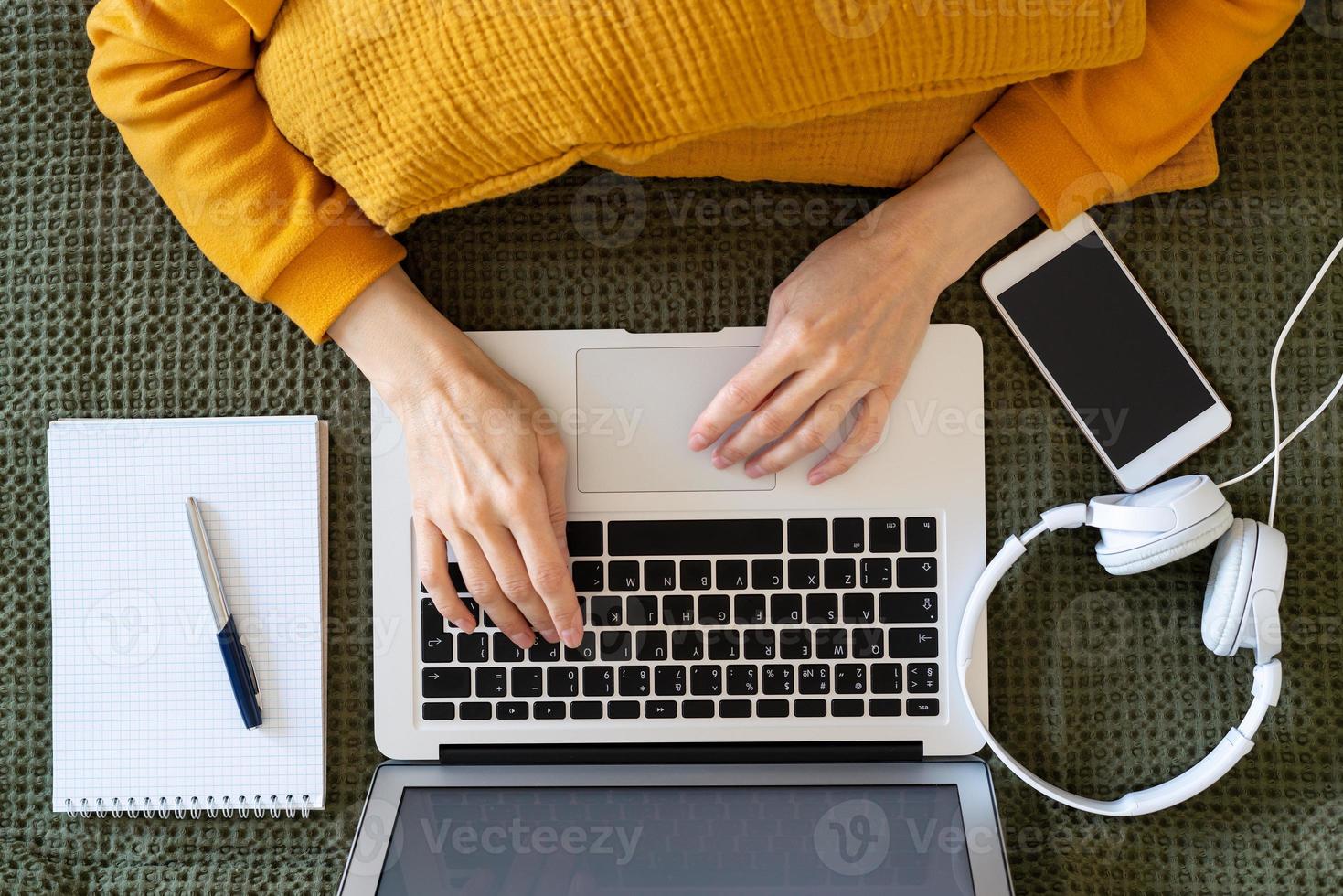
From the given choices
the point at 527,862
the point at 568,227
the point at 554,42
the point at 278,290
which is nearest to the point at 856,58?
the point at 554,42

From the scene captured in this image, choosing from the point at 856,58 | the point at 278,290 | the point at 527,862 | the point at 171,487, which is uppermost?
the point at 856,58

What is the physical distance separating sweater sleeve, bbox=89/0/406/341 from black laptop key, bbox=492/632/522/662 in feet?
0.74

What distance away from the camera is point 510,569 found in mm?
564

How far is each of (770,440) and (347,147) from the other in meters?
0.30

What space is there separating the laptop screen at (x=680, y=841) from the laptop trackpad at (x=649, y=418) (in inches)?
7.8

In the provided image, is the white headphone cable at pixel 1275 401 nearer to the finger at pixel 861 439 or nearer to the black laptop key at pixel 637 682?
the finger at pixel 861 439

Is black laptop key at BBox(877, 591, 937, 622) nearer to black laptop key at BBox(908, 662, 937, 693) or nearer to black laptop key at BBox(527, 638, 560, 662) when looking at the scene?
black laptop key at BBox(908, 662, 937, 693)

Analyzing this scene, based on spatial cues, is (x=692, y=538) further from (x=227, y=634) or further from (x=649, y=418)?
(x=227, y=634)

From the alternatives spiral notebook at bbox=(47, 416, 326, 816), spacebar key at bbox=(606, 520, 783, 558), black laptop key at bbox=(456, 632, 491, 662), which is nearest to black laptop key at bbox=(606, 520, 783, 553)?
spacebar key at bbox=(606, 520, 783, 558)

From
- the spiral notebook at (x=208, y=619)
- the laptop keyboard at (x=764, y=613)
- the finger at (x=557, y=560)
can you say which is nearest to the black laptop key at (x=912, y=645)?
the laptop keyboard at (x=764, y=613)

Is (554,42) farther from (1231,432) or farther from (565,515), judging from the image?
(1231,432)

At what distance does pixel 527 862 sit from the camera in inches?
21.4

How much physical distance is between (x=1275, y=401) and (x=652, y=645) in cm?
46

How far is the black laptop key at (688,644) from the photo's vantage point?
1.93 ft
